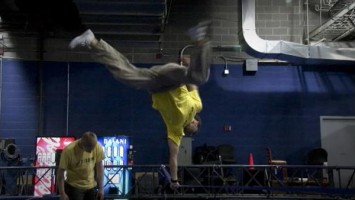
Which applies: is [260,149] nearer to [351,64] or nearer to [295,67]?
[295,67]

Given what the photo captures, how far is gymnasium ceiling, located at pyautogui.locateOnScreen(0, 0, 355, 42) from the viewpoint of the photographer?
7844mm

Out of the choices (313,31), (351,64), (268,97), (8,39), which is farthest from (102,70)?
(351,64)

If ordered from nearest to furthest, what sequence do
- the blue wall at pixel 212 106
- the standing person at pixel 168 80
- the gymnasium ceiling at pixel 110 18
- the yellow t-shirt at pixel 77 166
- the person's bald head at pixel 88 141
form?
the standing person at pixel 168 80
the person's bald head at pixel 88 141
the yellow t-shirt at pixel 77 166
the gymnasium ceiling at pixel 110 18
the blue wall at pixel 212 106

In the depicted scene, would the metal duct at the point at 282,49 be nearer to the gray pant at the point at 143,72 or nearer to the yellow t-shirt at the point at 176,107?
the yellow t-shirt at the point at 176,107

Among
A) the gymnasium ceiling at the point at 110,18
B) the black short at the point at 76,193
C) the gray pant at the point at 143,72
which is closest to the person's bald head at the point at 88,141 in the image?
the black short at the point at 76,193

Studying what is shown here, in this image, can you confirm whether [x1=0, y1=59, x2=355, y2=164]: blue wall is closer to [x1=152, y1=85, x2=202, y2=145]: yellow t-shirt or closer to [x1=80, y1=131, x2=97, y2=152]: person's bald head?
[x1=80, y1=131, x2=97, y2=152]: person's bald head

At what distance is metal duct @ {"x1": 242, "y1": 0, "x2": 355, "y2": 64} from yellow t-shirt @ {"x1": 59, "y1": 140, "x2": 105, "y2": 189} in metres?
4.71

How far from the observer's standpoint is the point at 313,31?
9.93 metres

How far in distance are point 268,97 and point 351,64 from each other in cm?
200

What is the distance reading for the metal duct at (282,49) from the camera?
8828mm

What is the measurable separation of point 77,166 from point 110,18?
3.80 metres

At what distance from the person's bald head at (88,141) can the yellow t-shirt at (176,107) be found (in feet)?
4.73

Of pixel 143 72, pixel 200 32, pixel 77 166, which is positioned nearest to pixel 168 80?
pixel 143 72

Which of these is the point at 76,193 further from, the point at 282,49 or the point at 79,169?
the point at 282,49
